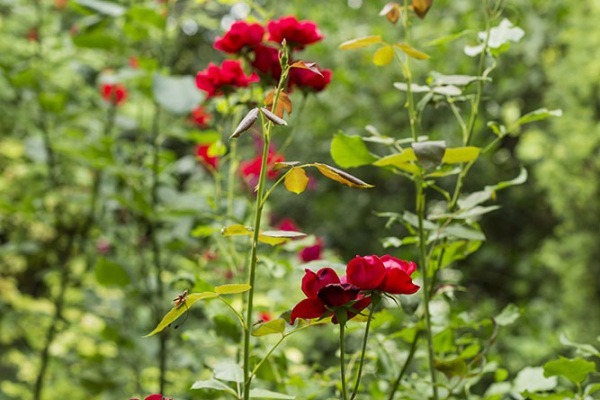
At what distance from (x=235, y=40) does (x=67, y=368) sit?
1959 mm

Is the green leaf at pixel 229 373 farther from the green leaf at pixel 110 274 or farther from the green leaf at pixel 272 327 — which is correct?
the green leaf at pixel 110 274

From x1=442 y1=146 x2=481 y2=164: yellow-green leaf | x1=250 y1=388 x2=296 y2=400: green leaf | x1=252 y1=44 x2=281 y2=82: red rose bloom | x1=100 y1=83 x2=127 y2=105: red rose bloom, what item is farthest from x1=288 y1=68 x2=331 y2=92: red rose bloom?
x1=100 y1=83 x2=127 y2=105: red rose bloom

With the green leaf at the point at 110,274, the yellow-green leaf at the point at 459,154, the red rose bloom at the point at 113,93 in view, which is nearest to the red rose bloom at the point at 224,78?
the yellow-green leaf at the point at 459,154

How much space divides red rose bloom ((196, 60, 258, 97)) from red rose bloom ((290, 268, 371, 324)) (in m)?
0.52

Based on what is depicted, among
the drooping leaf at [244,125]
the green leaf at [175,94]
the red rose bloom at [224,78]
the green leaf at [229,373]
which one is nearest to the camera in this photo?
the drooping leaf at [244,125]

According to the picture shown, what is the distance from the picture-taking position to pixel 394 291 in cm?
67

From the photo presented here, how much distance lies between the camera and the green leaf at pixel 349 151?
933mm

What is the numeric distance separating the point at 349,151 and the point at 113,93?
4.49 ft

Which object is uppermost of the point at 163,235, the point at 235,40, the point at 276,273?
the point at 235,40

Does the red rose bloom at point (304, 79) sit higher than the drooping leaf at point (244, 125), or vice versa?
the red rose bloom at point (304, 79)

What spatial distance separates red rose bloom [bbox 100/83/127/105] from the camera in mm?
2169

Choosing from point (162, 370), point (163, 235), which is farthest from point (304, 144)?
point (162, 370)

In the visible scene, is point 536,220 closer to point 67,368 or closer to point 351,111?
point 351,111

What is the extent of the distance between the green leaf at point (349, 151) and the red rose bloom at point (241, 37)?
22cm
